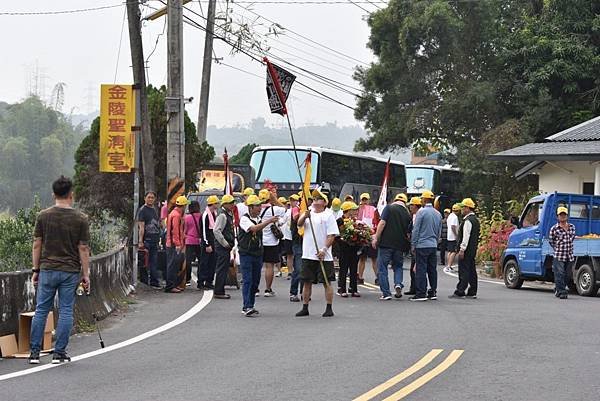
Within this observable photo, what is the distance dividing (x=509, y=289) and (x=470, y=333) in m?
9.68

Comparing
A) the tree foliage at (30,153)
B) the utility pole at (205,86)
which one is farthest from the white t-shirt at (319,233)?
the tree foliage at (30,153)

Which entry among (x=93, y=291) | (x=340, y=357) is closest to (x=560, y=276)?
(x=93, y=291)

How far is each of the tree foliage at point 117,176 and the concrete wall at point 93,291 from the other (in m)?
7.42

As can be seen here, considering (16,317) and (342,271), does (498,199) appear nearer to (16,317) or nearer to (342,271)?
(342,271)

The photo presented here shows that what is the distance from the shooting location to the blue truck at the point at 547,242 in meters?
19.8

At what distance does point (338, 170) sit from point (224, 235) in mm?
19379

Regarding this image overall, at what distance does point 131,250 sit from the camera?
19.5 metres

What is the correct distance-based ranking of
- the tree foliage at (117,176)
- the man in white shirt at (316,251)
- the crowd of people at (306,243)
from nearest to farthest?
the man in white shirt at (316,251) → the crowd of people at (306,243) → the tree foliage at (117,176)

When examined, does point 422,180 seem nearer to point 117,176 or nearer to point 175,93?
point 117,176

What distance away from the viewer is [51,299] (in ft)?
34.4

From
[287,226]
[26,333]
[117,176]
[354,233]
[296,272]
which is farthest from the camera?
[117,176]

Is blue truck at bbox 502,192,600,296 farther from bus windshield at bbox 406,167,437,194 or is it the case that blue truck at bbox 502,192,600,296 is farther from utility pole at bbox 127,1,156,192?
bus windshield at bbox 406,167,437,194

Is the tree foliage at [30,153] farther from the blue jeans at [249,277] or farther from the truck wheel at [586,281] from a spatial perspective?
the blue jeans at [249,277]

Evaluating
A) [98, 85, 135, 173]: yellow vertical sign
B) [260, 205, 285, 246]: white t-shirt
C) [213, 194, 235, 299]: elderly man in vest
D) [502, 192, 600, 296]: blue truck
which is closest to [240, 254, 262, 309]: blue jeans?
[213, 194, 235, 299]: elderly man in vest
